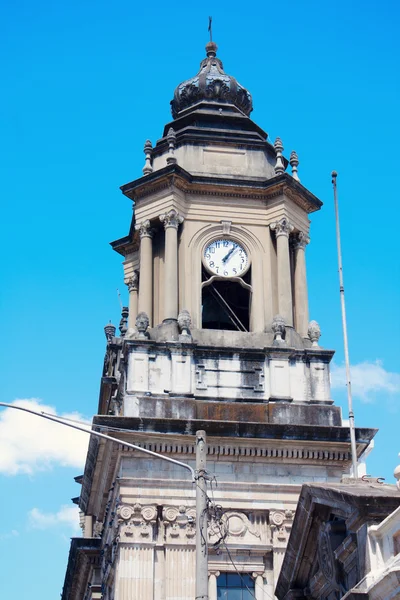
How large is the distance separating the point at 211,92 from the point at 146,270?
781 cm

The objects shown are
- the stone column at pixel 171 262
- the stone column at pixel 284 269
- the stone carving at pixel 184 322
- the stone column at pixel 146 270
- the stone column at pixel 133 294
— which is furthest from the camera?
the stone column at pixel 133 294

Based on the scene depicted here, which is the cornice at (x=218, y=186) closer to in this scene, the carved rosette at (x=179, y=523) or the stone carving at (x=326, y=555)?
the carved rosette at (x=179, y=523)

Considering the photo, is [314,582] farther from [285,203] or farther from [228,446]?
[285,203]

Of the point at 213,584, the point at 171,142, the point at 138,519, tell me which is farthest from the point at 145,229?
the point at 213,584

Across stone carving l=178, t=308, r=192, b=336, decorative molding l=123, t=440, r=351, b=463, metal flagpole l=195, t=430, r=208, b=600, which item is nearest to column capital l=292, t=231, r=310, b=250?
stone carving l=178, t=308, r=192, b=336

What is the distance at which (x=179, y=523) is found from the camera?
29.3m

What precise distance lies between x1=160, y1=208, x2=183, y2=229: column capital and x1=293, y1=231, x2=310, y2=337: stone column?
3832 mm

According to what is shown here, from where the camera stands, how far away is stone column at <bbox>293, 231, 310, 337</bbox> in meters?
34.1

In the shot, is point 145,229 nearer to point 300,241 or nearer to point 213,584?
point 300,241

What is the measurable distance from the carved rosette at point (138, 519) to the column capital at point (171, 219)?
29.3 ft

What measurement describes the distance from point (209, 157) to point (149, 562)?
44.5 ft

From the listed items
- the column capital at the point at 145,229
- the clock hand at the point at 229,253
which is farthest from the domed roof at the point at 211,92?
the clock hand at the point at 229,253

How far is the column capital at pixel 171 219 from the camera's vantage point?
112ft

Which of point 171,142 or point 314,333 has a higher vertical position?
point 171,142
